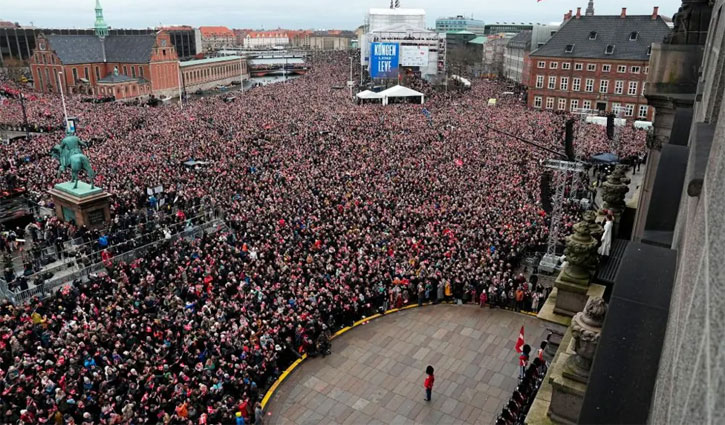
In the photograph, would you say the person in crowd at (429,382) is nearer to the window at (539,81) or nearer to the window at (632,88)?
the window at (632,88)

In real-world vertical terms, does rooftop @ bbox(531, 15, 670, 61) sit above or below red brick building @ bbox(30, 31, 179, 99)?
above

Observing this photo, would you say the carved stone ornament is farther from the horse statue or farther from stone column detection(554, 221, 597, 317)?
the horse statue

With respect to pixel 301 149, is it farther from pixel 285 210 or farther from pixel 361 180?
pixel 285 210

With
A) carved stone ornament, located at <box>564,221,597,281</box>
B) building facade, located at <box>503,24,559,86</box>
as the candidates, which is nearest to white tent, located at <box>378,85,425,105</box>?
building facade, located at <box>503,24,559,86</box>

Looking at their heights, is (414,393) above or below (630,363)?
below

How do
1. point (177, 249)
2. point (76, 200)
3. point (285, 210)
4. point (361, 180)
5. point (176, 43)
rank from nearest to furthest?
point (177, 249)
point (76, 200)
point (285, 210)
point (361, 180)
point (176, 43)

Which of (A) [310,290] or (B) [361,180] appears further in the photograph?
(B) [361,180]

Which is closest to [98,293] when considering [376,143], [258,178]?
[258,178]
